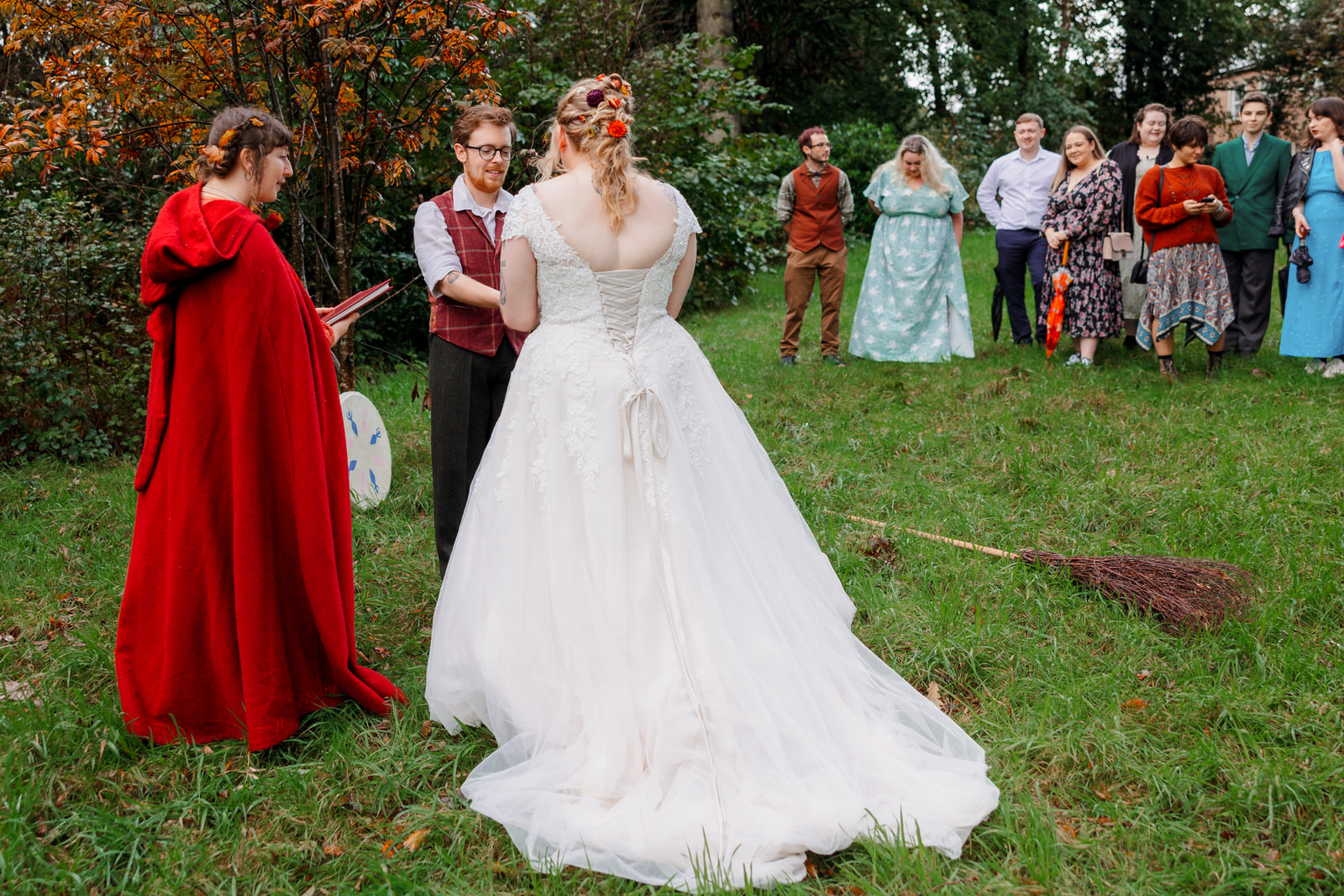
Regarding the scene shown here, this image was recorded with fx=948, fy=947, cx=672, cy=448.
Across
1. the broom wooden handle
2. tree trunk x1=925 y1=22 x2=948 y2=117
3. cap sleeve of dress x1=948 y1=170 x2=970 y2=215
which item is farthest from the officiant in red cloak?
tree trunk x1=925 y1=22 x2=948 y2=117

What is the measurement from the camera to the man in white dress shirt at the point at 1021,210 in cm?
929

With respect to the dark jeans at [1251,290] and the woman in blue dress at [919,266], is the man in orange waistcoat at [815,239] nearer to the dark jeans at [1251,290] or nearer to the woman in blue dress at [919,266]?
the woman in blue dress at [919,266]

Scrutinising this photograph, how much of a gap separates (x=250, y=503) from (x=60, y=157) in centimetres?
663

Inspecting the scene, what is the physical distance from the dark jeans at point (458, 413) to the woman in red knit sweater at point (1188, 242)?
5.89 meters

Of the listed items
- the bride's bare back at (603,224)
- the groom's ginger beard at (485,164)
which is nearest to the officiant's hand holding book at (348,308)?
the groom's ginger beard at (485,164)

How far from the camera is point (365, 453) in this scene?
554cm

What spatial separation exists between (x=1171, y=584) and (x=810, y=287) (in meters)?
5.82

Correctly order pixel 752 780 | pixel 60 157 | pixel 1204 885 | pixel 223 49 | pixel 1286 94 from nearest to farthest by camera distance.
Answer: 1. pixel 1204 885
2. pixel 752 780
3. pixel 223 49
4. pixel 60 157
5. pixel 1286 94

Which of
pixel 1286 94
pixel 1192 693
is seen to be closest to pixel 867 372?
pixel 1192 693

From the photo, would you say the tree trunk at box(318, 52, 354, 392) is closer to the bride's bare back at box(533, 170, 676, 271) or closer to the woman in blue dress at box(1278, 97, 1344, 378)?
the bride's bare back at box(533, 170, 676, 271)

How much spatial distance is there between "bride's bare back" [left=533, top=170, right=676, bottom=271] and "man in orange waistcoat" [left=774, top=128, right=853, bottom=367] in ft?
19.6

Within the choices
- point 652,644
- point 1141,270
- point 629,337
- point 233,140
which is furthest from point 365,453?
point 1141,270

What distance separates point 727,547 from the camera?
10.3 ft

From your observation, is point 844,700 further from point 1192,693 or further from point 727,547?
point 1192,693
